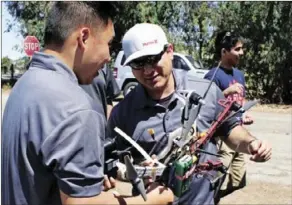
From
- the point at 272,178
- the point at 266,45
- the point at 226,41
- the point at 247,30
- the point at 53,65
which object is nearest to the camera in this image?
the point at 53,65

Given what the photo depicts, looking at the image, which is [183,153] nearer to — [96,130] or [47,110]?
[96,130]

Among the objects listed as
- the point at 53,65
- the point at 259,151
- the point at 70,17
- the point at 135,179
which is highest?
the point at 70,17

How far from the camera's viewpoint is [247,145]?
8.99ft

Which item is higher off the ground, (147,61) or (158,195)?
(147,61)

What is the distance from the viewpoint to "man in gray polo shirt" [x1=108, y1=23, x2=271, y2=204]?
2.63 metres

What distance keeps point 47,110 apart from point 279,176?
6.09 metres

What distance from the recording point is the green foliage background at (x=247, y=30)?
717 inches

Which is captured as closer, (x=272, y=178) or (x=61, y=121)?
(x=61, y=121)

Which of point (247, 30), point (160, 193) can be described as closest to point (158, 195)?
point (160, 193)

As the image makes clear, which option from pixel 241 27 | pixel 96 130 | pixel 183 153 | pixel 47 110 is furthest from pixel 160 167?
pixel 241 27

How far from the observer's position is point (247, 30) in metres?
19.0

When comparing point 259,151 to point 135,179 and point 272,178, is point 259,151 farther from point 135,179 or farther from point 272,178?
point 272,178

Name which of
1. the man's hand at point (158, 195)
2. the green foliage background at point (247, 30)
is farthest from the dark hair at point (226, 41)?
the green foliage background at point (247, 30)

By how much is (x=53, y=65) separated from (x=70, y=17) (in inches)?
7.0
